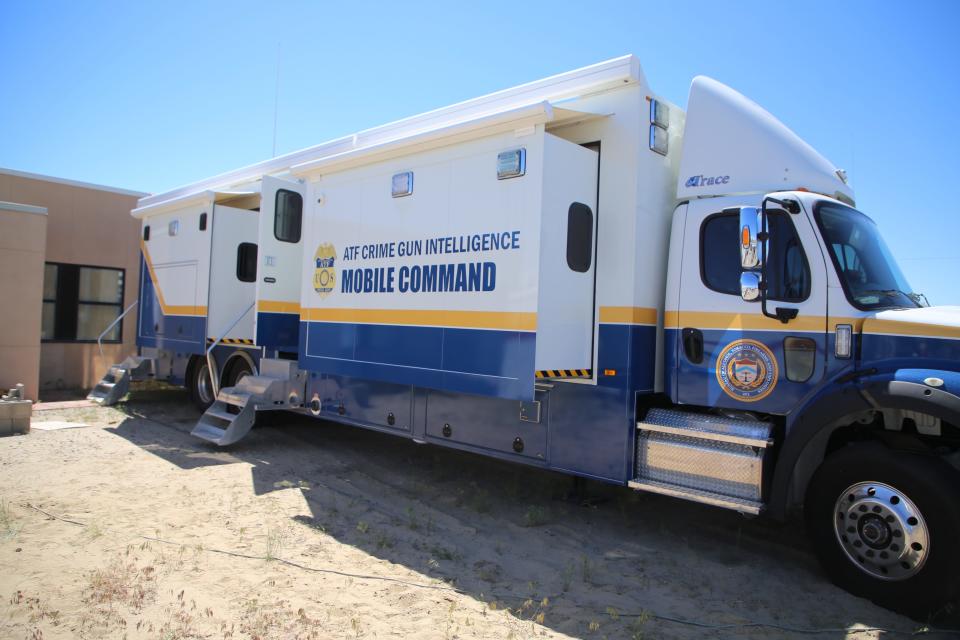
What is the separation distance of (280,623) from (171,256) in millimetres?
7510

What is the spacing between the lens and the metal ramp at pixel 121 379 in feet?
33.8

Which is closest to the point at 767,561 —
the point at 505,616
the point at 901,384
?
the point at 901,384

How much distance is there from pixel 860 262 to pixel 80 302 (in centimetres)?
1325

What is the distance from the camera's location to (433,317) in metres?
5.73

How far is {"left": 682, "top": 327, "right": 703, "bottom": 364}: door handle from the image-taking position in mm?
4859

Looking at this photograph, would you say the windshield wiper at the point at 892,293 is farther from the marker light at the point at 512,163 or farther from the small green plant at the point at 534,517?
the small green plant at the point at 534,517

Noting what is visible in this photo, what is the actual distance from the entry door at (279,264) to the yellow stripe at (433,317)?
1111 mm

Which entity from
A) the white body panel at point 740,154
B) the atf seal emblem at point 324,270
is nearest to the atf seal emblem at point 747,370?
the white body panel at point 740,154

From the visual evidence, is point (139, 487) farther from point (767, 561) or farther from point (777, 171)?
point (777, 171)

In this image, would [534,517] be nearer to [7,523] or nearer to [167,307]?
[7,523]

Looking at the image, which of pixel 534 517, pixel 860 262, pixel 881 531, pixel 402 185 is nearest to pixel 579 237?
pixel 402 185

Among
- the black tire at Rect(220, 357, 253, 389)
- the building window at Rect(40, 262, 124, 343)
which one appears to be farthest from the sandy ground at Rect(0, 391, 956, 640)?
the building window at Rect(40, 262, 124, 343)

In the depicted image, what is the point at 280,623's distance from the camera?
3664 mm

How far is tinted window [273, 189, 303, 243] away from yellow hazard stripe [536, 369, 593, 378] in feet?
14.9
